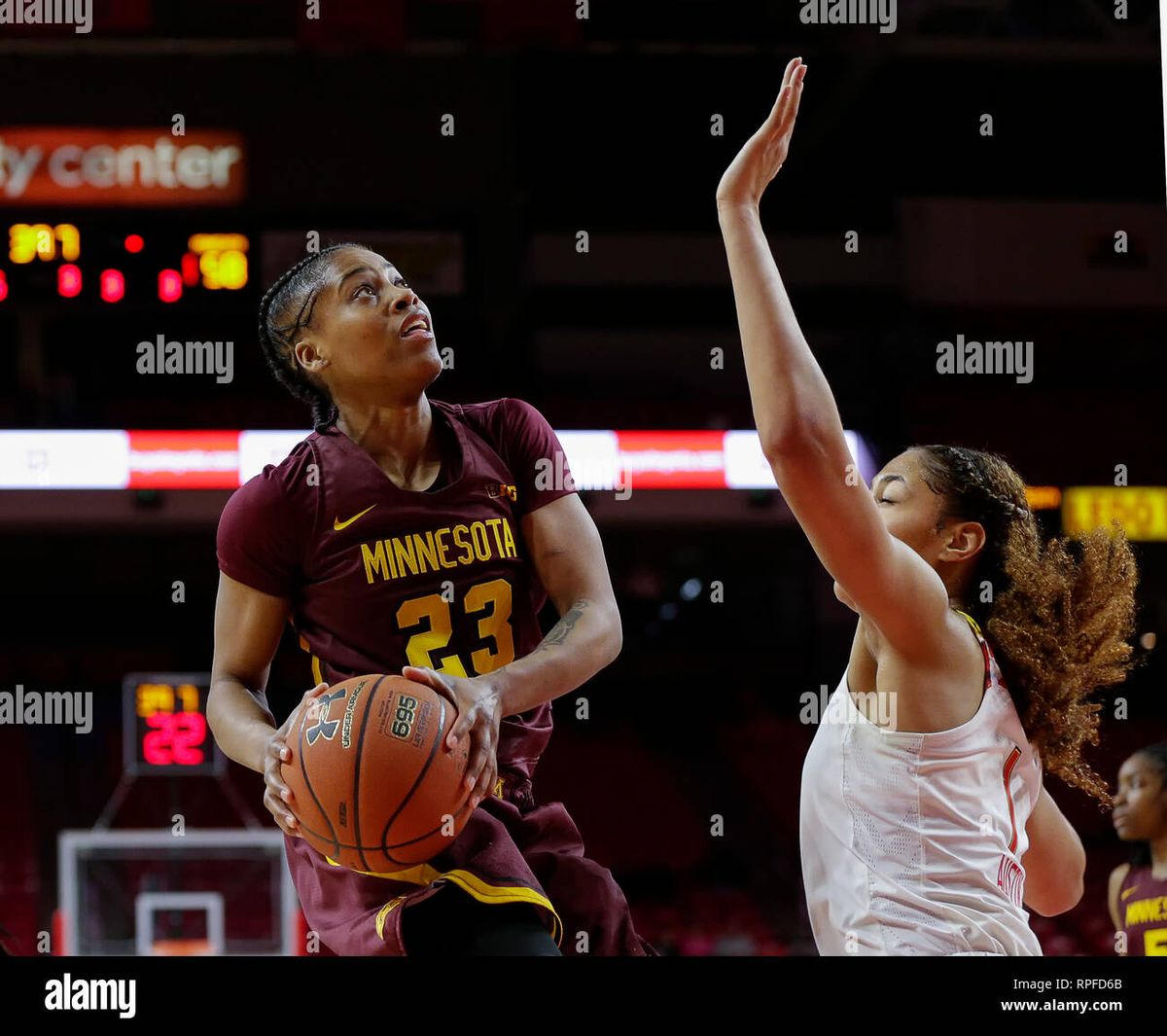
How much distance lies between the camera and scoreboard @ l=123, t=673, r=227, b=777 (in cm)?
689

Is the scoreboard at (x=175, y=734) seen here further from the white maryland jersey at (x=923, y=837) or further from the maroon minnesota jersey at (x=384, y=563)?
the white maryland jersey at (x=923, y=837)

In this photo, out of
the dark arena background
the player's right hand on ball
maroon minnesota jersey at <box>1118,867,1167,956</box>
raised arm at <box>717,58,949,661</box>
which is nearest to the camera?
raised arm at <box>717,58,949,661</box>

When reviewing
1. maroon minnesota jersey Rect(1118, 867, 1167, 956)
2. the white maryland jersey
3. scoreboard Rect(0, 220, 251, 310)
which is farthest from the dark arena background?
the white maryland jersey

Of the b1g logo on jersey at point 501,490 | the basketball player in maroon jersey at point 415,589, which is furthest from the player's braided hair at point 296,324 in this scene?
the b1g logo on jersey at point 501,490

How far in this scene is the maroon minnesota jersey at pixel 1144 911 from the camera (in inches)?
172

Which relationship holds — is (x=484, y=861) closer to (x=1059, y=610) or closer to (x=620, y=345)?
(x=1059, y=610)

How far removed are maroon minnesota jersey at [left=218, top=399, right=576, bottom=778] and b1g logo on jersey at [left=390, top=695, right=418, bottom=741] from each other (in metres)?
0.22

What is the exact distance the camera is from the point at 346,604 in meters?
2.14

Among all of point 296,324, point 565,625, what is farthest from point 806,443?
point 296,324

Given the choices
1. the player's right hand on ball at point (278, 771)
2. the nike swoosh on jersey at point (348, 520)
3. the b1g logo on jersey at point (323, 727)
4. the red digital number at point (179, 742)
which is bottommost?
the red digital number at point (179, 742)

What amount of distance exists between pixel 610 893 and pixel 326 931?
0.42 m

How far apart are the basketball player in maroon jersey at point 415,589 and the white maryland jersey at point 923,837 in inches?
14.3

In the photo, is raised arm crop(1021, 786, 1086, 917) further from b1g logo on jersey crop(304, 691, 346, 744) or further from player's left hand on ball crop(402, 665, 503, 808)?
b1g logo on jersey crop(304, 691, 346, 744)

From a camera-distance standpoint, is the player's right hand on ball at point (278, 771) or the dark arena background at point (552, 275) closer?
the player's right hand on ball at point (278, 771)
